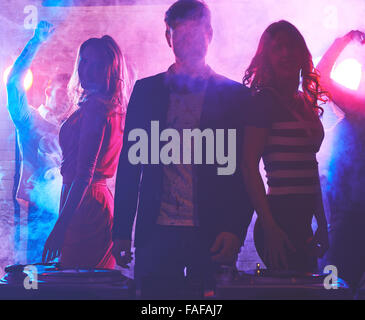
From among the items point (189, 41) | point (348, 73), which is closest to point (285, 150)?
point (348, 73)

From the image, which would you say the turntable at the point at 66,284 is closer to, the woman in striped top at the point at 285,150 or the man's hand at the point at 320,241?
the woman in striped top at the point at 285,150

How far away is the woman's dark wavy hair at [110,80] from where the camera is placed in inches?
117

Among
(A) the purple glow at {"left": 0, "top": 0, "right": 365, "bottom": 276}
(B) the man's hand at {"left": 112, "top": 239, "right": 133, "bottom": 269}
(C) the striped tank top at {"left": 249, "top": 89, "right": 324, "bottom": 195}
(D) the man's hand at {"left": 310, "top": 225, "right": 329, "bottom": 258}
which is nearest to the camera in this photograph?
(B) the man's hand at {"left": 112, "top": 239, "right": 133, "bottom": 269}

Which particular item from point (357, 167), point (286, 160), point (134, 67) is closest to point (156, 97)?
point (134, 67)

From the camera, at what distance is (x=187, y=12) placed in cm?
281

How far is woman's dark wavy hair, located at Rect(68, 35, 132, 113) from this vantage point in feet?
9.76

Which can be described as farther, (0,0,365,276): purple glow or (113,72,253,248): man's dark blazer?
(0,0,365,276): purple glow

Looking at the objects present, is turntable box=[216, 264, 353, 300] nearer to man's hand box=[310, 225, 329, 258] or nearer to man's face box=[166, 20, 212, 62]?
man's hand box=[310, 225, 329, 258]

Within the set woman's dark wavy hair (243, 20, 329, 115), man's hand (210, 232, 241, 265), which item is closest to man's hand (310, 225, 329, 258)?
man's hand (210, 232, 241, 265)

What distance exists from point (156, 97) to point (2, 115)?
1.04 m

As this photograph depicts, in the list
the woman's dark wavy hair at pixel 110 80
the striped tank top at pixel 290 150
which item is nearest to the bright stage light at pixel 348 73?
the striped tank top at pixel 290 150

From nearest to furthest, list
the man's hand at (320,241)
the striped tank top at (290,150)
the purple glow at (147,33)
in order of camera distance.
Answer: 1. the striped tank top at (290,150)
2. the man's hand at (320,241)
3. the purple glow at (147,33)

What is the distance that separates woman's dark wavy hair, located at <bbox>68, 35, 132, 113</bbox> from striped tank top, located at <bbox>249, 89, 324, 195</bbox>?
0.84m

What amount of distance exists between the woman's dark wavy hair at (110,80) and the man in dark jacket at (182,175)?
17 centimetres
